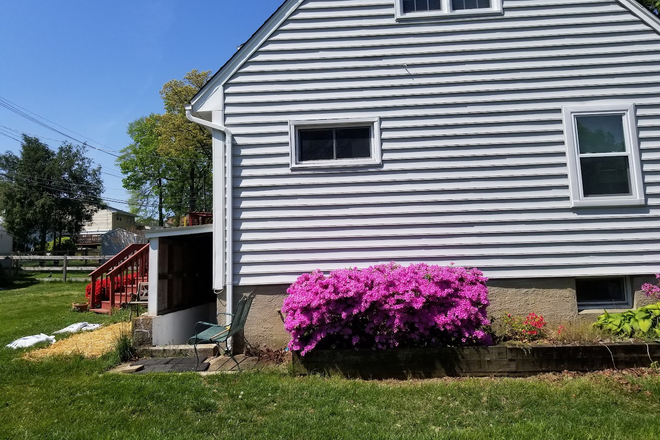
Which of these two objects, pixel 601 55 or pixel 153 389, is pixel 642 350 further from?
pixel 153 389

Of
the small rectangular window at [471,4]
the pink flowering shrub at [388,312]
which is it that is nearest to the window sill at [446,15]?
the small rectangular window at [471,4]

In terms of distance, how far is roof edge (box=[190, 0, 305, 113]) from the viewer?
19.2 ft

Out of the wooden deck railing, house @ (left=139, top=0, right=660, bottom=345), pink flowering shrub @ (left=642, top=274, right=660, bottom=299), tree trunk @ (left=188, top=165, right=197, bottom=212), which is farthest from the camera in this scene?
tree trunk @ (left=188, top=165, right=197, bottom=212)

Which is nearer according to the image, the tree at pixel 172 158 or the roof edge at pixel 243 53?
the roof edge at pixel 243 53

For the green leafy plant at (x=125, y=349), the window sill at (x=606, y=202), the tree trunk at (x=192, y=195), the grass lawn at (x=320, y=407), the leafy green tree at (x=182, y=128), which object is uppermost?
the leafy green tree at (x=182, y=128)

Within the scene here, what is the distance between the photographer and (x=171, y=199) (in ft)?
123

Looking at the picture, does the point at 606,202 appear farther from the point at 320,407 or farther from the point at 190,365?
the point at 190,365

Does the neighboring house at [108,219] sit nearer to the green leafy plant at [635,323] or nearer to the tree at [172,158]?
the tree at [172,158]

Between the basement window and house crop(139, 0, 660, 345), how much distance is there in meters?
0.02

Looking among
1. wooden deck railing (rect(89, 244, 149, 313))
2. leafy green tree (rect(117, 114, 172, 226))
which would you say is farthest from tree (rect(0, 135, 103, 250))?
wooden deck railing (rect(89, 244, 149, 313))

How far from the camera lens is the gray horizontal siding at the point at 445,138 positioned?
5574 millimetres

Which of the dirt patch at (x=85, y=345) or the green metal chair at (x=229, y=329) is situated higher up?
the green metal chair at (x=229, y=329)

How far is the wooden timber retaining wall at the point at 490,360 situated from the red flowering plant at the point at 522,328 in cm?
42

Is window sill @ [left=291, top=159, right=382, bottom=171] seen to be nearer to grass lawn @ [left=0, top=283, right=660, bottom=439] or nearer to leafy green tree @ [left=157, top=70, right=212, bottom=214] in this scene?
grass lawn @ [left=0, top=283, right=660, bottom=439]
